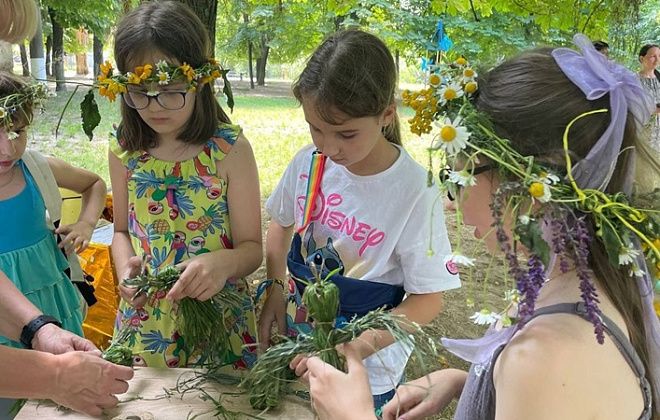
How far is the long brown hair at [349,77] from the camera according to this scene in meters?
1.64

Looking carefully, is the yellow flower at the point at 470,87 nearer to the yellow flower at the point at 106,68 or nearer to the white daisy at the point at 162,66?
the white daisy at the point at 162,66

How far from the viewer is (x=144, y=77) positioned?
1.76m

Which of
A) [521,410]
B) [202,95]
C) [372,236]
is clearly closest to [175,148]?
[202,95]

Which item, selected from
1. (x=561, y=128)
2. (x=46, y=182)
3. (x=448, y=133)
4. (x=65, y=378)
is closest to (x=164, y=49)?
(x=46, y=182)

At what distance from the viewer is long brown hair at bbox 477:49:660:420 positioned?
1055 mm

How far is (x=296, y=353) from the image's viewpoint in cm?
144

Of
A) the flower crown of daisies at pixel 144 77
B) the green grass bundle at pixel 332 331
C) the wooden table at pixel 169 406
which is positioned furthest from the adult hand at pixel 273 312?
the flower crown of daisies at pixel 144 77

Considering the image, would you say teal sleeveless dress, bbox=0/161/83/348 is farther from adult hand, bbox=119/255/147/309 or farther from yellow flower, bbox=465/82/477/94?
yellow flower, bbox=465/82/477/94

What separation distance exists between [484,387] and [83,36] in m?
29.3

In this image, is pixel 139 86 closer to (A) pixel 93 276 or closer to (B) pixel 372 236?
(B) pixel 372 236

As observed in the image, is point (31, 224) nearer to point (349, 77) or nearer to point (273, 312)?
point (273, 312)

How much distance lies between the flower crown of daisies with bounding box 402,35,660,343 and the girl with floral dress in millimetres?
1039

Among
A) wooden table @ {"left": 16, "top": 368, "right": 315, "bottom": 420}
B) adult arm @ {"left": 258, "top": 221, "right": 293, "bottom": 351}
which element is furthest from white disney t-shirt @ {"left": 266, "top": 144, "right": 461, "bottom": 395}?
wooden table @ {"left": 16, "top": 368, "right": 315, "bottom": 420}

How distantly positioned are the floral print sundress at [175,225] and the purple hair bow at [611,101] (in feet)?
4.09
